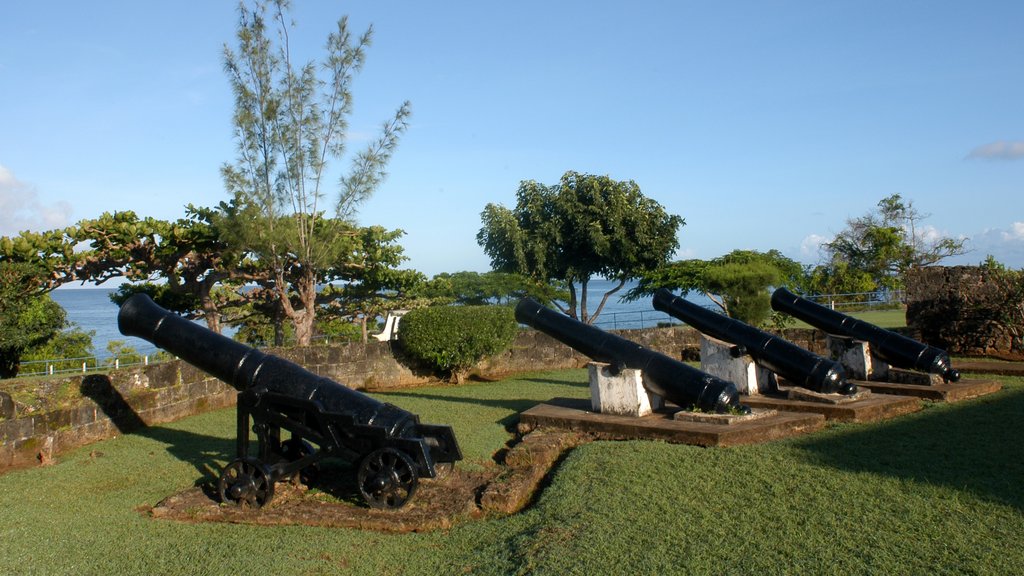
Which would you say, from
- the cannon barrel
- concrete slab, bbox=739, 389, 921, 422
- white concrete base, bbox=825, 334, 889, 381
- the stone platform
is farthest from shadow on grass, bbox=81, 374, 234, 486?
white concrete base, bbox=825, 334, 889, 381

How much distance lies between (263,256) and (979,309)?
13773 millimetres

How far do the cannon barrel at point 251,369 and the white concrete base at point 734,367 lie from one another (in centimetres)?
518

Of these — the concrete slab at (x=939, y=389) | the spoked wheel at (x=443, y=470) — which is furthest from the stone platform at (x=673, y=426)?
the concrete slab at (x=939, y=389)

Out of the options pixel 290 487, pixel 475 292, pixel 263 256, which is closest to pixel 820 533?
pixel 290 487

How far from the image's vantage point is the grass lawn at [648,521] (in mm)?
4285

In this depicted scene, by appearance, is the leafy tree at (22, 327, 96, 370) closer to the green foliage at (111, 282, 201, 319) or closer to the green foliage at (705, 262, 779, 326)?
the green foliage at (111, 282, 201, 319)

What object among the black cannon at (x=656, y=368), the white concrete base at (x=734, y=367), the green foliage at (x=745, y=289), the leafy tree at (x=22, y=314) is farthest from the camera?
the green foliage at (x=745, y=289)

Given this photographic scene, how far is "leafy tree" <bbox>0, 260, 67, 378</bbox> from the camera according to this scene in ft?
40.6

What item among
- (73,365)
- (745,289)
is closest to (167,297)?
(73,365)

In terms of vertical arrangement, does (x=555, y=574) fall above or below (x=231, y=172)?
below

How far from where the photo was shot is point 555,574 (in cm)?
406

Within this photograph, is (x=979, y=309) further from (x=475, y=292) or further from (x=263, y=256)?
(x=475, y=292)

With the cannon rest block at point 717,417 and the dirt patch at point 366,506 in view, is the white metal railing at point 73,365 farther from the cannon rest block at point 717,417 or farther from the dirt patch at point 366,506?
the cannon rest block at point 717,417

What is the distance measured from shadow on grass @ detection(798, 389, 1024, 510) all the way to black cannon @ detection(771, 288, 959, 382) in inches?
53.4
